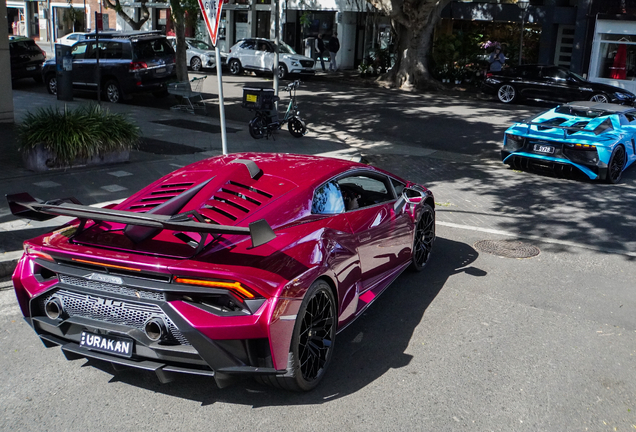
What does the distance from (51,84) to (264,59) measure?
1117 cm

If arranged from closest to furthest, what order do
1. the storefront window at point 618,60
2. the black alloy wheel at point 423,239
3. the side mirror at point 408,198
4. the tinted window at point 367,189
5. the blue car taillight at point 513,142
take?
the tinted window at point 367,189 < the side mirror at point 408,198 < the black alloy wheel at point 423,239 < the blue car taillight at point 513,142 < the storefront window at point 618,60

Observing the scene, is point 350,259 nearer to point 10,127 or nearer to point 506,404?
point 506,404

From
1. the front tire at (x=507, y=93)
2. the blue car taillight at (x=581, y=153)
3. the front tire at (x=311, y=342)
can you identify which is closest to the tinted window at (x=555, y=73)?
the front tire at (x=507, y=93)

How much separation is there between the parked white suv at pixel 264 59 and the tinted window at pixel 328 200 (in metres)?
23.9

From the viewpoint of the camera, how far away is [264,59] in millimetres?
30188

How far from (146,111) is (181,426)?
15529 mm

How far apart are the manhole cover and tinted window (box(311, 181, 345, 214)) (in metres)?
3.25

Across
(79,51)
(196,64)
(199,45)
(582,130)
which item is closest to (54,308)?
(582,130)

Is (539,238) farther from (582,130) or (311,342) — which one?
(311,342)

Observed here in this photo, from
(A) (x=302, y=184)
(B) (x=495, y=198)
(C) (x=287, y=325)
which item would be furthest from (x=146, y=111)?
(C) (x=287, y=325)

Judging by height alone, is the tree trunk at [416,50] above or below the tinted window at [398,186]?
above

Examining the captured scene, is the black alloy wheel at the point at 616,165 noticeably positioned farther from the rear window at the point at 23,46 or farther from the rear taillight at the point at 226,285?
the rear window at the point at 23,46

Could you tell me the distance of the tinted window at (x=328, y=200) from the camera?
520cm

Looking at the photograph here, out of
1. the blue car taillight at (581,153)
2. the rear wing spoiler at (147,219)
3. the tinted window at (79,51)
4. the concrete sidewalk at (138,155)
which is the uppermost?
the tinted window at (79,51)
